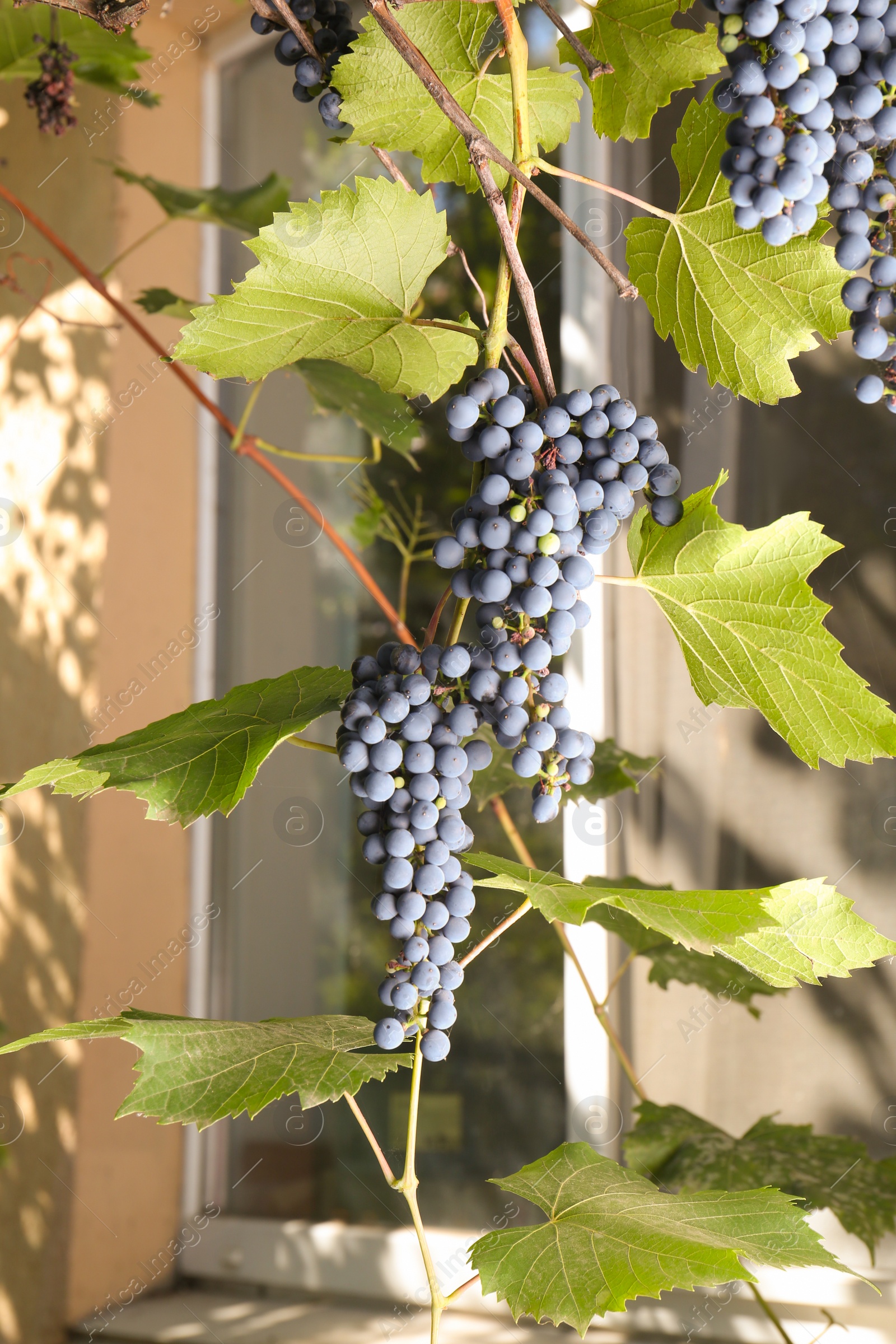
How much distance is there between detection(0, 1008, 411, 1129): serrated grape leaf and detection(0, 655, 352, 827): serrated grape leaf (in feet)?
0.32

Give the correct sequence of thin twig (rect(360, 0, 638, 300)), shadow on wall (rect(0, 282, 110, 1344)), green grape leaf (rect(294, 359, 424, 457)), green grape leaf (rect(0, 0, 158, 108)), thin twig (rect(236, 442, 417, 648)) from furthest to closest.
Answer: shadow on wall (rect(0, 282, 110, 1344)) < green grape leaf (rect(0, 0, 158, 108)) < green grape leaf (rect(294, 359, 424, 457)) < thin twig (rect(236, 442, 417, 648)) < thin twig (rect(360, 0, 638, 300))

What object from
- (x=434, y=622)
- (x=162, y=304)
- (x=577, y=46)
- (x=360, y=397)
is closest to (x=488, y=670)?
(x=434, y=622)

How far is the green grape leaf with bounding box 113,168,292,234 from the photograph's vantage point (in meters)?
1.07

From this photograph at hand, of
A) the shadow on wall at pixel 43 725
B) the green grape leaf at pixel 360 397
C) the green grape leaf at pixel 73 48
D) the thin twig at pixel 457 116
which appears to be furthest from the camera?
the shadow on wall at pixel 43 725

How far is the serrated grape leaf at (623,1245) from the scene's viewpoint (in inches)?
16.1

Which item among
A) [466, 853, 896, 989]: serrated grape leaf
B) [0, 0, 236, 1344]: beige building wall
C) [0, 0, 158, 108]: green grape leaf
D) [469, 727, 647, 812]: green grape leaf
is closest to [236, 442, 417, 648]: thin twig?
[469, 727, 647, 812]: green grape leaf

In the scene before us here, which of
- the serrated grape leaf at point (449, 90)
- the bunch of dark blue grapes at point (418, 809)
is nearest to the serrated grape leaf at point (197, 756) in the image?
the bunch of dark blue grapes at point (418, 809)

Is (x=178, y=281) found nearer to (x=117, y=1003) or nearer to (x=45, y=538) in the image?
(x=45, y=538)

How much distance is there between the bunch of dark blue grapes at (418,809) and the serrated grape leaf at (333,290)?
0.45 ft

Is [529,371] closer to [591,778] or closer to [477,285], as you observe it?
[477,285]

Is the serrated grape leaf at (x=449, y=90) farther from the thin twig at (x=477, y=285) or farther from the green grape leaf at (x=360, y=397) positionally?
the green grape leaf at (x=360, y=397)

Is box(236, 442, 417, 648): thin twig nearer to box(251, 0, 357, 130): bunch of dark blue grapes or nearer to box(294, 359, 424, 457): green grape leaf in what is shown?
box(294, 359, 424, 457): green grape leaf

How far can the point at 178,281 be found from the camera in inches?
83.7

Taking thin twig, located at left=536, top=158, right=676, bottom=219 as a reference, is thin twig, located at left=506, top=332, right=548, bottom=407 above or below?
below
